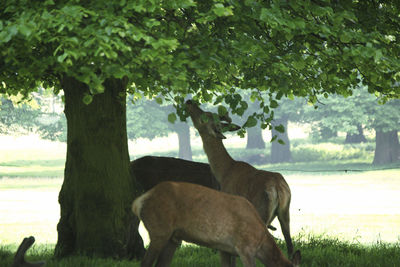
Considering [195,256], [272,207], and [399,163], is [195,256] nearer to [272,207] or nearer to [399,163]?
[272,207]

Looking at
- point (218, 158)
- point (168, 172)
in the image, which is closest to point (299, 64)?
point (218, 158)

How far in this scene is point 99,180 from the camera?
387 inches

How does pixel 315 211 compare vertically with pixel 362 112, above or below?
below

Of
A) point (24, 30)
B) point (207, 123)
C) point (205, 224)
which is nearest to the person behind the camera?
point (24, 30)

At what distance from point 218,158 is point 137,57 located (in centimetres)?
310

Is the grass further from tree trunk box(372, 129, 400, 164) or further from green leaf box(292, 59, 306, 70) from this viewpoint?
tree trunk box(372, 129, 400, 164)

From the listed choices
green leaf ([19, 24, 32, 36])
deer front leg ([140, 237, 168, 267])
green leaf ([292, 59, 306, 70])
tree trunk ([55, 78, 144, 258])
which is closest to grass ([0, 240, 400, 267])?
tree trunk ([55, 78, 144, 258])

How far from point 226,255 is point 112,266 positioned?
2129mm

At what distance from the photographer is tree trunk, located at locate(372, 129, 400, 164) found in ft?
138

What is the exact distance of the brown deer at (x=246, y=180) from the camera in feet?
28.9

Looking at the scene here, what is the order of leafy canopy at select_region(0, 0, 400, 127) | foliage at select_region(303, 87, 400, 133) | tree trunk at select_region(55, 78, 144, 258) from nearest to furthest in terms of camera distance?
leafy canopy at select_region(0, 0, 400, 127) < tree trunk at select_region(55, 78, 144, 258) < foliage at select_region(303, 87, 400, 133)

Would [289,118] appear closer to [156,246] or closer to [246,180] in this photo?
[246,180]

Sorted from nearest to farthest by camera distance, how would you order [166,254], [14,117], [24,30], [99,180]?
1. [24,30]
2. [166,254]
3. [99,180]
4. [14,117]

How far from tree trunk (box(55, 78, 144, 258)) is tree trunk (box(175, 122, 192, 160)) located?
3823 centimetres
